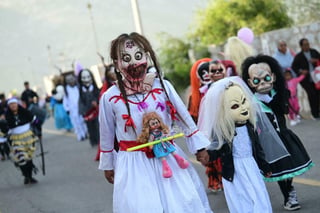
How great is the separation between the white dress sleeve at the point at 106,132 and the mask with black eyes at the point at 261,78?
1.97 meters

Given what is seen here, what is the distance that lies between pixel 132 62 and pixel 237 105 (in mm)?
1366

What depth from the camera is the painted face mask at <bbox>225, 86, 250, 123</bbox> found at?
266 inches

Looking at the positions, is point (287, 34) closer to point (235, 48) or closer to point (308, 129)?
point (308, 129)

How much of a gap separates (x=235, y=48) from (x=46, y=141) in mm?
13166

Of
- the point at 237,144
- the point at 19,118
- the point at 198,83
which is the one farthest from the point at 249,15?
the point at 237,144

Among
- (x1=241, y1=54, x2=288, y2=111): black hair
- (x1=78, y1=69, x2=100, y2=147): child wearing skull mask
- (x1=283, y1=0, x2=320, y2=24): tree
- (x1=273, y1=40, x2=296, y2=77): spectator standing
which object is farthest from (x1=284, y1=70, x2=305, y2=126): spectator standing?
(x1=241, y1=54, x2=288, y2=111): black hair

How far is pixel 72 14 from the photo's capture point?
64125 mm

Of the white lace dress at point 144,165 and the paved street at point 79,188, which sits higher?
the white lace dress at point 144,165

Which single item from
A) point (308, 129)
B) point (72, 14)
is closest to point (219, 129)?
point (308, 129)

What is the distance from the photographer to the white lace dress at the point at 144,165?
18.3 ft

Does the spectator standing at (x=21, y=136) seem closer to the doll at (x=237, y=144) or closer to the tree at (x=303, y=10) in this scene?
the doll at (x=237, y=144)

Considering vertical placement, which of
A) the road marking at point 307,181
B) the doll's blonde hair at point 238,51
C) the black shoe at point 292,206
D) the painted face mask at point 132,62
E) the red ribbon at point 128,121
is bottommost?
the road marking at point 307,181

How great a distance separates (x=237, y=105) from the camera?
679 cm

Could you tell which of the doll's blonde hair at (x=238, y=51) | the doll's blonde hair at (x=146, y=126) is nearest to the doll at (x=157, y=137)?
the doll's blonde hair at (x=146, y=126)
